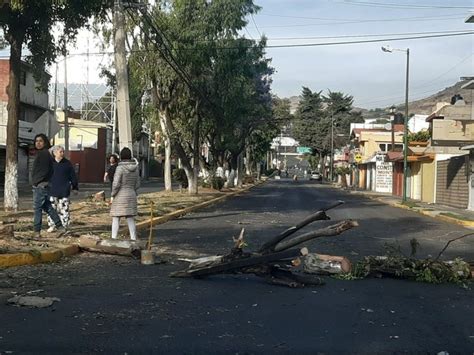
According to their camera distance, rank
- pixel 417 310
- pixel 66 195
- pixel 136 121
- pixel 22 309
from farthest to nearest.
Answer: pixel 136 121
pixel 66 195
pixel 417 310
pixel 22 309

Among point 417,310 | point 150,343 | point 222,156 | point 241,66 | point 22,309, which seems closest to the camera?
point 150,343

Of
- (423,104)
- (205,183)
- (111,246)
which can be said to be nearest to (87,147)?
(205,183)

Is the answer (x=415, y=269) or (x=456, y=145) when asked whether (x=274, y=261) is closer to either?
(x=415, y=269)

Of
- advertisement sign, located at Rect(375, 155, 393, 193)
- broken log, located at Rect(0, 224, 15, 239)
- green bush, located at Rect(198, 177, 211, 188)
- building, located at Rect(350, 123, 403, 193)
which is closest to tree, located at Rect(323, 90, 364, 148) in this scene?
building, located at Rect(350, 123, 403, 193)

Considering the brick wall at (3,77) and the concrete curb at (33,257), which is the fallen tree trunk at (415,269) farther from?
the brick wall at (3,77)

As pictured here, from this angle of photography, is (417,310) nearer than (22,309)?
No

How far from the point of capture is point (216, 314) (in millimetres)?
6969

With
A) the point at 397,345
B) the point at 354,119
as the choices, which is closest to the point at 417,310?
the point at 397,345

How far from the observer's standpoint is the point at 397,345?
5.92 meters

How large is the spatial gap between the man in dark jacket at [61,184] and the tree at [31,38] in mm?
4110

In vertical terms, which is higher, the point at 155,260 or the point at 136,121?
the point at 136,121

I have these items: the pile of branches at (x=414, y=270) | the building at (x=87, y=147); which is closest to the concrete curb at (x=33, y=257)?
the pile of branches at (x=414, y=270)

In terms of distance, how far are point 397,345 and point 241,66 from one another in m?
27.2

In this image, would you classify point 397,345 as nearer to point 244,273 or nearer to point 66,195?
point 244,273
